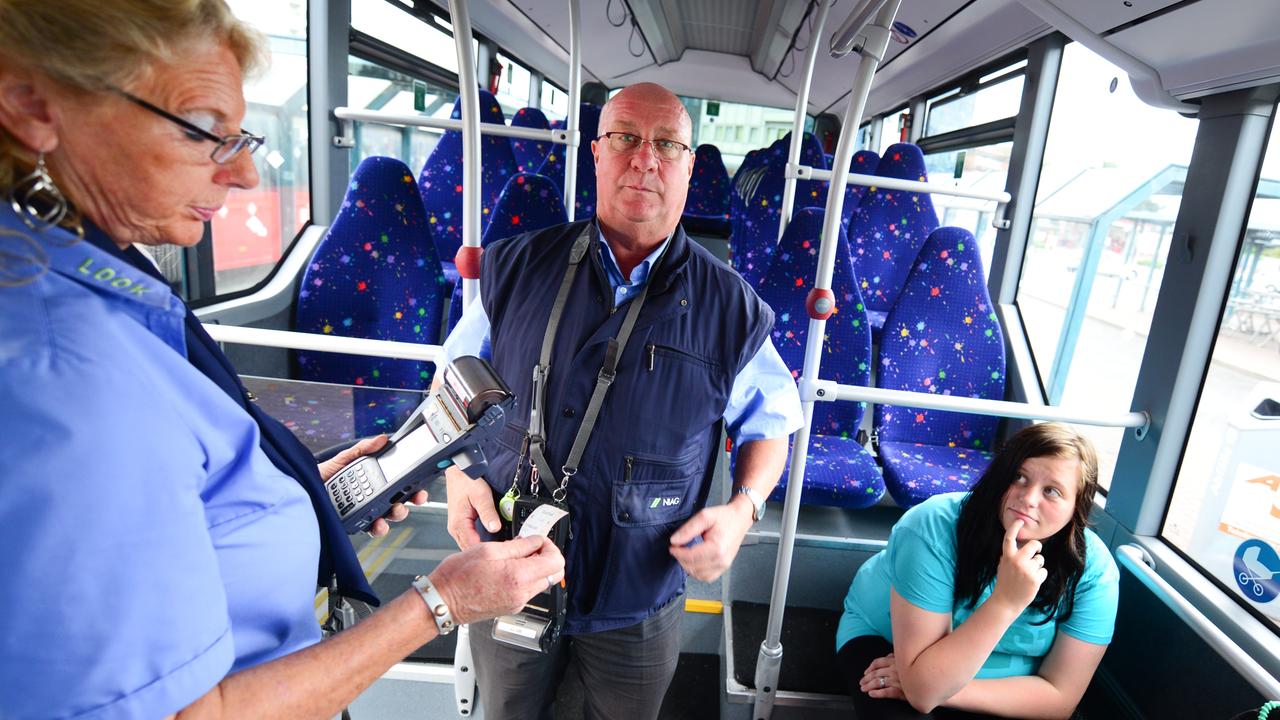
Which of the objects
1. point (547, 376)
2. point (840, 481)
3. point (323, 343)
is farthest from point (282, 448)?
point (840, 481)

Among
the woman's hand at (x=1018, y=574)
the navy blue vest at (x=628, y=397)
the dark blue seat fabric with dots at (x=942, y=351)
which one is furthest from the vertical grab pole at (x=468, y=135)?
the dark blue seat fabric with dots at (x=942, y=351)

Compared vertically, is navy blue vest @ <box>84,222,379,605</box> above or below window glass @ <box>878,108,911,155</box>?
below

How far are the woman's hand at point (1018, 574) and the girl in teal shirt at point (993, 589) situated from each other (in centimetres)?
8

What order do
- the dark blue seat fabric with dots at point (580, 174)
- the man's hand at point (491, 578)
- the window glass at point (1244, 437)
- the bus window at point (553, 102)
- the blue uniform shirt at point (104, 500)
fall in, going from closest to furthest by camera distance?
1. the blue uniform shirt at point (104, 500)
2. the man's hand at point (491, 578)
3. the window glass at point (1244, 437)
4. the dark blue seat fabric with dots at point (580, 174)
5. the bus window at point (553, 102)

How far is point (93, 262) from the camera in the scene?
0.54 m

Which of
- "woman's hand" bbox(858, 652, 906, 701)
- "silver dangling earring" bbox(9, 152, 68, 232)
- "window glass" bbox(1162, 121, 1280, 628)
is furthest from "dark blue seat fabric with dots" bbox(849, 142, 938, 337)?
"silver dangling earring" bbox(9, 152, 68, 232)

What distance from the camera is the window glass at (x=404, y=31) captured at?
11.6 ft

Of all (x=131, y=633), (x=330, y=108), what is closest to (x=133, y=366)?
(x=131, y=633)

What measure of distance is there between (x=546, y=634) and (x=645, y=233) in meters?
0.83

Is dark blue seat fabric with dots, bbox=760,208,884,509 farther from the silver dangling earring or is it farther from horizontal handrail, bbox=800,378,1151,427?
the silver dangling earring

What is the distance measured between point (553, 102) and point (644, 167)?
28.2 feet

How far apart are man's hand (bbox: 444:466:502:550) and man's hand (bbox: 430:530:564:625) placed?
47 centimetres

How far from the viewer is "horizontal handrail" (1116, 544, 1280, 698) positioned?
1522 mm

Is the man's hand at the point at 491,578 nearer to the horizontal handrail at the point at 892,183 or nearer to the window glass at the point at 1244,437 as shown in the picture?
the horizontal handrail at the point at 892,183
